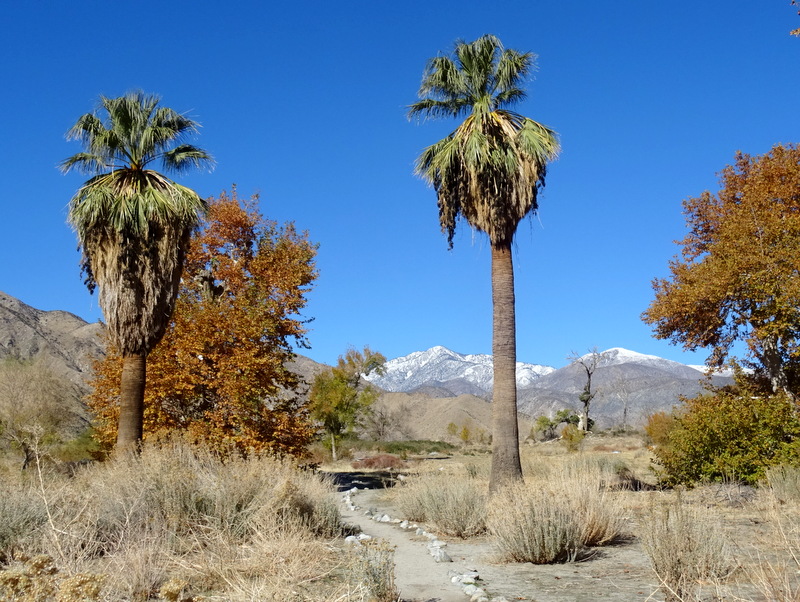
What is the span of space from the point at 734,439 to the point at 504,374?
5889mm

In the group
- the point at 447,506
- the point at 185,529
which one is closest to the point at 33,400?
the point at 185,529

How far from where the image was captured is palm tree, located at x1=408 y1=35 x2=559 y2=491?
16058mm

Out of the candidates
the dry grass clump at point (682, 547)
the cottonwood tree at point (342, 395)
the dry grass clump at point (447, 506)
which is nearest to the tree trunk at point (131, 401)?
the dry grass clump at point (447, 506)

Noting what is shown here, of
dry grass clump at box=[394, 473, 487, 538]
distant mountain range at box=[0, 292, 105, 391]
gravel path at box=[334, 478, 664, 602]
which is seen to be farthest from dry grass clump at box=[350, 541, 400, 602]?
distant mountain range at box=[0, 292, 105, 391]

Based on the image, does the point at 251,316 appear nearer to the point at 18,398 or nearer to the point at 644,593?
the point at 644,593

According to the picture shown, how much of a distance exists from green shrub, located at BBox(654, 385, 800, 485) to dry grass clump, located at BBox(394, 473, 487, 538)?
6.50 metres

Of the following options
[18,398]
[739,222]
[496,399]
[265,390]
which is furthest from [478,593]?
[18,398]

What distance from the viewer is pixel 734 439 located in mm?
16234

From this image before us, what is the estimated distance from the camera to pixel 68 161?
55.7 ft

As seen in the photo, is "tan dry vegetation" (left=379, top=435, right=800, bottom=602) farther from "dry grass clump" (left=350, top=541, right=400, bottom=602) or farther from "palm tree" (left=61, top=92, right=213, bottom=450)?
"palm tree" (left=61, top=92, right=213, bottom=450)

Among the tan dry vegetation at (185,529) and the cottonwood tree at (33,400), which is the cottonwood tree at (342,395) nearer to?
the cottonwood tree at (33,400)

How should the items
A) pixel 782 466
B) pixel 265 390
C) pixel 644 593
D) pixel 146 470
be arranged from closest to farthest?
1. pixel 644 593
2. pixel 146 470
3. pixel 782 466
4. pixel 265 390

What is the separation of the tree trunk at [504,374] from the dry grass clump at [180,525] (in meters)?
4.63

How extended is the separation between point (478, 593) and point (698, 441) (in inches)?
448
